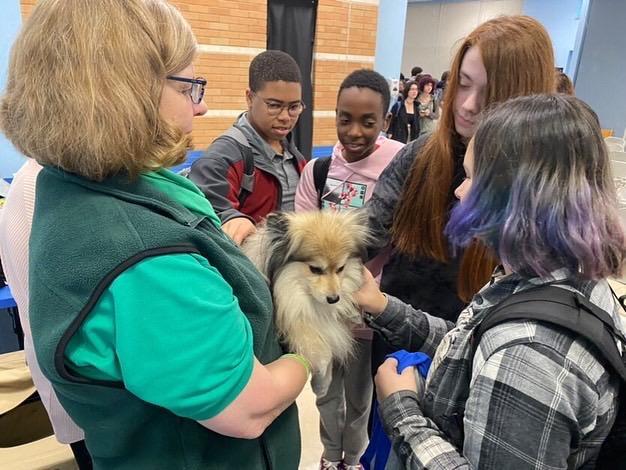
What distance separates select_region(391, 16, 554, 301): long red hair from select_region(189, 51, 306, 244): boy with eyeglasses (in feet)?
2.13

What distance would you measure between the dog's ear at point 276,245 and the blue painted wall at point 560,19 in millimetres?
14813

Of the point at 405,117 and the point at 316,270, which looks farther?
the point at 405,117

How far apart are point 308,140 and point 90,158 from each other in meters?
6.03

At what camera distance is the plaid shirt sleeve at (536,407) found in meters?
0.72

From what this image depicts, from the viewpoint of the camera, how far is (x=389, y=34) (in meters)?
7.33

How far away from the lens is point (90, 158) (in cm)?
72

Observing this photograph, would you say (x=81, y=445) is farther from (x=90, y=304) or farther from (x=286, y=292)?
(x=90, y=304)

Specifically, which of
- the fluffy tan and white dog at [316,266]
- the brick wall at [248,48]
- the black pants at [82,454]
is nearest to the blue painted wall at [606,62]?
the brick wall at [248,48]

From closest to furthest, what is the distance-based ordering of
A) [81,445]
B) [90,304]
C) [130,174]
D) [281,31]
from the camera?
[90,304], [130,174], [81,445], [281,31]

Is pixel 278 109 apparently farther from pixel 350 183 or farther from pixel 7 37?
pixel 7 37

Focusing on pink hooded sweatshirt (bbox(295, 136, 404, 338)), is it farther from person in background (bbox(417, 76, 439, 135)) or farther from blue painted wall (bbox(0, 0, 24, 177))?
person in background (bbox(417, 76, 439, 135))

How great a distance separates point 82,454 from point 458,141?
1.62 m

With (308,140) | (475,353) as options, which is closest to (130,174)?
(475,353)

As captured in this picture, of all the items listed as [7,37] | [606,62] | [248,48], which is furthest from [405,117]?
[606,62]
